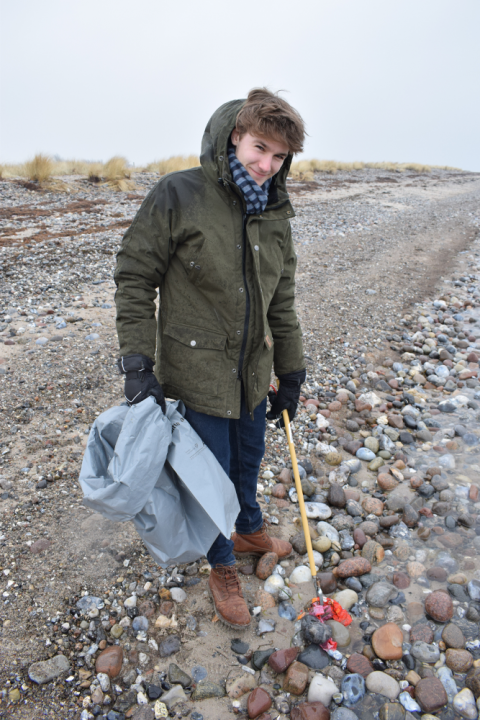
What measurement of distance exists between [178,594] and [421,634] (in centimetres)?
133

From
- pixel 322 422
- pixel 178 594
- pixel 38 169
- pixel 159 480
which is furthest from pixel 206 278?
pixel 38 169

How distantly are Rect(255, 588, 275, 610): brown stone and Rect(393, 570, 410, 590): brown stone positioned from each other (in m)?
0.76

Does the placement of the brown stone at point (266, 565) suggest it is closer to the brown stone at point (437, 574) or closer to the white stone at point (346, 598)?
the white stone at point (346, 598)

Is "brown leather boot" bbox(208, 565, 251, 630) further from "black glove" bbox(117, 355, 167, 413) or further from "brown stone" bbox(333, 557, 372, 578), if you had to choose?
"black glove" bbox(117, 355, 167, 413)

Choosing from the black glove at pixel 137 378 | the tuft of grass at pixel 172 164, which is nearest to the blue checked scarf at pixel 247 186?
the black glove at pixel 137 378

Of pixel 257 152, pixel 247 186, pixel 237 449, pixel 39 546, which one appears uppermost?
pixel 257 152

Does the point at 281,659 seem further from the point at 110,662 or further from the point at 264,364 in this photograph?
the point at 264,364

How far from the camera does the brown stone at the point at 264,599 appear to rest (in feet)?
8.56

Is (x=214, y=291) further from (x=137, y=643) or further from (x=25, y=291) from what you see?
(x=25, y=291)

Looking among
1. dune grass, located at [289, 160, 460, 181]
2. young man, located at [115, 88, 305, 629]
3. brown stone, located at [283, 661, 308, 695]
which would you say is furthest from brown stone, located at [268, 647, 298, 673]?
dune grass, located at [289, 160, 460, 181]

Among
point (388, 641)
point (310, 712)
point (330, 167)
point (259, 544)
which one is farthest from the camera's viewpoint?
point (330, 167)

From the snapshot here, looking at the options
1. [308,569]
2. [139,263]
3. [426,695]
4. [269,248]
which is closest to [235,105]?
[269,248]

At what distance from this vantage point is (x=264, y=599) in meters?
2.62

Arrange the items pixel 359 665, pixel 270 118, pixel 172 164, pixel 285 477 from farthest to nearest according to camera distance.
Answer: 1. pixel 172 164
2. pixel 285 477
3. pixel 359 665
4. pixel 270 118
